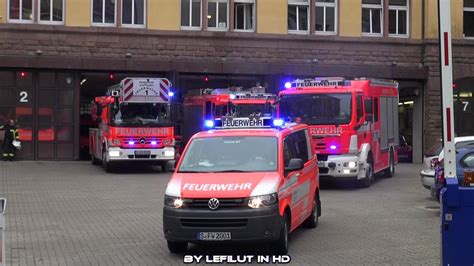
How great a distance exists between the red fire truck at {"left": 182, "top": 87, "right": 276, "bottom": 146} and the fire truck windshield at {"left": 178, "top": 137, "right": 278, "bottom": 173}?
13.4 m

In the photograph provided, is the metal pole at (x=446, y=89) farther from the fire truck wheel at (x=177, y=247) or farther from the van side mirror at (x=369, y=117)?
the van side mirror at (x=369, y=117)

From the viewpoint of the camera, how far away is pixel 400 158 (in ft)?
105

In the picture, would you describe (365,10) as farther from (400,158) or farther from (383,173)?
(383,173)

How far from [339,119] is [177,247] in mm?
9595

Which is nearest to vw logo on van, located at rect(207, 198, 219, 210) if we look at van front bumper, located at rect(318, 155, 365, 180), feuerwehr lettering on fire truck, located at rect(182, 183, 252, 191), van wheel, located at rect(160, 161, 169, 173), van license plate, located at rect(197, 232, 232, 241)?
feuerwehr lettering on fire truck, located at rect(182, 183, 252, 191)

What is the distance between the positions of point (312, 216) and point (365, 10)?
22054mm

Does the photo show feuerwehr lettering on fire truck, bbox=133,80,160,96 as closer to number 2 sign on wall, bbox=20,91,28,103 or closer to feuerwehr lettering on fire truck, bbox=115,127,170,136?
feuerwehr lettering on fire truck, bbox=115,127,170,136

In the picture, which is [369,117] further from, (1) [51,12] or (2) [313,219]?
(1) [51,12]

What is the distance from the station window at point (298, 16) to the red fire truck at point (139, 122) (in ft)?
32.3

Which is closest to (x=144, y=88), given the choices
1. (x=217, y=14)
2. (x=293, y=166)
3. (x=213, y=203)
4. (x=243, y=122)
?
(x=217, y=14)

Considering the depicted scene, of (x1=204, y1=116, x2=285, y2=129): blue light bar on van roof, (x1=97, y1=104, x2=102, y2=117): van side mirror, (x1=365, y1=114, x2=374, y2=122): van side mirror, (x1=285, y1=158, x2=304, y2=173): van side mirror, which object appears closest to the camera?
(x1=285, y1=158, x2=304, y2=173): van side mirror

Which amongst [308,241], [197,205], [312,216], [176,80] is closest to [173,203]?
[197,205]

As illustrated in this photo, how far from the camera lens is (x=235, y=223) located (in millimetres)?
8367

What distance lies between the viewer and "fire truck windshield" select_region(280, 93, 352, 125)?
17625 millimetres
